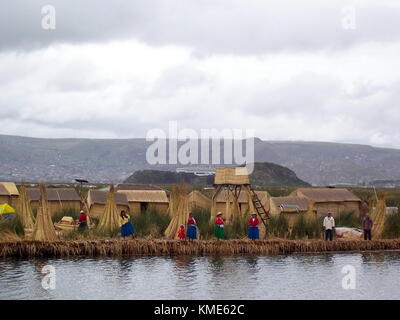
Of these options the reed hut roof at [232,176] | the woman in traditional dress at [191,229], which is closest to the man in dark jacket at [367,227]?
the reed hut roof at [232,176]

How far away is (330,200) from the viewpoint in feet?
97.5

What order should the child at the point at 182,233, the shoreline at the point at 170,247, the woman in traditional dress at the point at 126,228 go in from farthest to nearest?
the child at the point at 182,233, the woman in traditional dress at the point at 126,228, the shoreline at the point at 170,247

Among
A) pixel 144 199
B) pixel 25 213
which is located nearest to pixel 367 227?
pixel 25 213

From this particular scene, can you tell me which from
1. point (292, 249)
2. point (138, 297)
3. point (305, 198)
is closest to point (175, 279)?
point (138, 297)

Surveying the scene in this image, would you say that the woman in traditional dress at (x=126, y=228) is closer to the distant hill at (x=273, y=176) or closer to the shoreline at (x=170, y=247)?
the shoreline at (x=170, y=247)

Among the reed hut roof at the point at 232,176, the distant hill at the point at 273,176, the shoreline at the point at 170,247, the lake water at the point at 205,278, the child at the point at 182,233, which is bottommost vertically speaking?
the distant hill at the point at 273,176

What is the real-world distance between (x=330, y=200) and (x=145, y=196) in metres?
7.39

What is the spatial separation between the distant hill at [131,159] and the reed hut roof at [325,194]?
81.8 metres

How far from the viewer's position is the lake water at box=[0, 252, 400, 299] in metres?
15.4

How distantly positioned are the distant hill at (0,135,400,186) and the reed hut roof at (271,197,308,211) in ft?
274

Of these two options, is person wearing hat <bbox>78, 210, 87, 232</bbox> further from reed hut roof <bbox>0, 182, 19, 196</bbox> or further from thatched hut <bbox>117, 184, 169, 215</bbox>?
reed hut roof <bbox>0, 182, 19, 196</bbox>

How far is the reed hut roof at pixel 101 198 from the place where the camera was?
90.3 ft

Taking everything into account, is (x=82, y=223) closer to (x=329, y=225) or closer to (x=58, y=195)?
(x=58, y=195)
